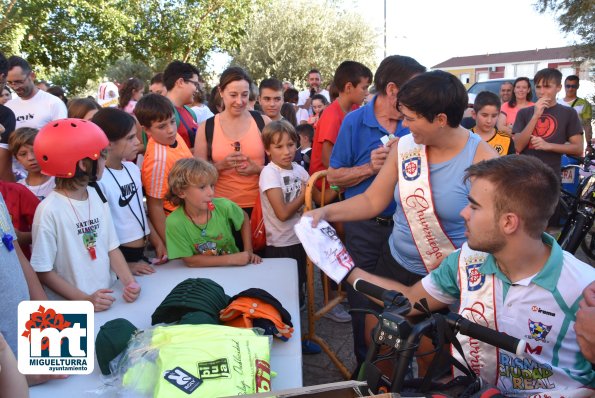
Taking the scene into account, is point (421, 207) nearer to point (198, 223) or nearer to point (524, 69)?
point (198, 223)

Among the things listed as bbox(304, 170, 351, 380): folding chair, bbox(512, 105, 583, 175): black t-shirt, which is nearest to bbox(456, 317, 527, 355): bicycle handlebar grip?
bbox(304, 170, 351, 380): folding chair

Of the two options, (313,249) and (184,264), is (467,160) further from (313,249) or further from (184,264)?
(184,264)

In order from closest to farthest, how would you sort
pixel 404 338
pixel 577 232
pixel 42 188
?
1. pixel 404 338
2. pixel 42 188
3. pixel 577 232

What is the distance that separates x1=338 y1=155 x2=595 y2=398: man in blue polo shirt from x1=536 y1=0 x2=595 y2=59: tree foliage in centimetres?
1163

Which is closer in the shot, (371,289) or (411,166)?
(371,289)

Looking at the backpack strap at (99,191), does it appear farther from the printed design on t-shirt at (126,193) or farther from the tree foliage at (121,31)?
the tree foliage at (121,31)

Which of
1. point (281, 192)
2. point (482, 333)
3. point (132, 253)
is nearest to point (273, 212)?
point (281, 192)

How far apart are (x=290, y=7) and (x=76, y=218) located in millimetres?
24783

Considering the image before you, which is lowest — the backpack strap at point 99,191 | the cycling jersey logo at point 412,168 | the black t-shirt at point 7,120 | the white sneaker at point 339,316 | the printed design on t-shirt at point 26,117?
the white sneaker at point 339,316

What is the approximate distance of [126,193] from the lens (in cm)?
333

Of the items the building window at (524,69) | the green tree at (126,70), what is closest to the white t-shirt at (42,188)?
the green tree at (126,70)

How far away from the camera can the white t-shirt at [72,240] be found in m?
2.47

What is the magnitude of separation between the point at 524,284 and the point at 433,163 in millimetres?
835

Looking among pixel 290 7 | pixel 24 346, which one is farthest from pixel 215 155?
pixel 290 7
